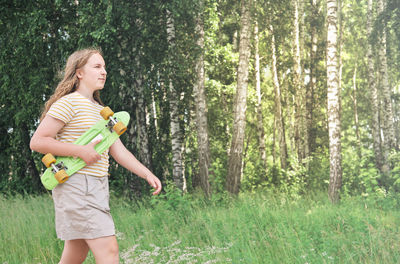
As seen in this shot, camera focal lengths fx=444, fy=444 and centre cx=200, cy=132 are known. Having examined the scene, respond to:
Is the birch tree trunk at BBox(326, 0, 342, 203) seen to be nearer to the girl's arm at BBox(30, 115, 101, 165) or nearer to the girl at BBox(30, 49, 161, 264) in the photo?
the girl at BBox(30, 49, 161, 264)

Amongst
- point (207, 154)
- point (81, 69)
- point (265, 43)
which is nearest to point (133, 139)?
point (207, 154)

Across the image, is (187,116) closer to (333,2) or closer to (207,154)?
(207,154)

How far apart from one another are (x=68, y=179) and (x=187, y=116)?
1248 centimetres

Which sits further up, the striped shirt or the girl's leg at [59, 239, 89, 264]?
the striped shirt

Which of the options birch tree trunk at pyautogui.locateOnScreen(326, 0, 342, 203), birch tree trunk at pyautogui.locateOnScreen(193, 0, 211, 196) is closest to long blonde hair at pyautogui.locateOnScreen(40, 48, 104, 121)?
birch tree trunk at pyautogui.locateOnScreen(326, 0, 342, 203)

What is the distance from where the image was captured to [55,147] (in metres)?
2.82

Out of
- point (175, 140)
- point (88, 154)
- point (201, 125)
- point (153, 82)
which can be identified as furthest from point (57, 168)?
point (201, 125)

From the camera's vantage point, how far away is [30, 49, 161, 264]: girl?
2.81 meters

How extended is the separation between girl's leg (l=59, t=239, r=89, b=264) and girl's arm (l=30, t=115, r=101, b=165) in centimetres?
57

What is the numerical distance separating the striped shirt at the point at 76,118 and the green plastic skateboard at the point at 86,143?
0.07 metres

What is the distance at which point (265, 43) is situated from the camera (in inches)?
1085

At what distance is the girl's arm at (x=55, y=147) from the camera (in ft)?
9.26

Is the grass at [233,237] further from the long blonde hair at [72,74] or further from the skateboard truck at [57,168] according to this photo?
the long blonde hair at [72,74]

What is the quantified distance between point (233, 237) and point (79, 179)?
10.8 ft
